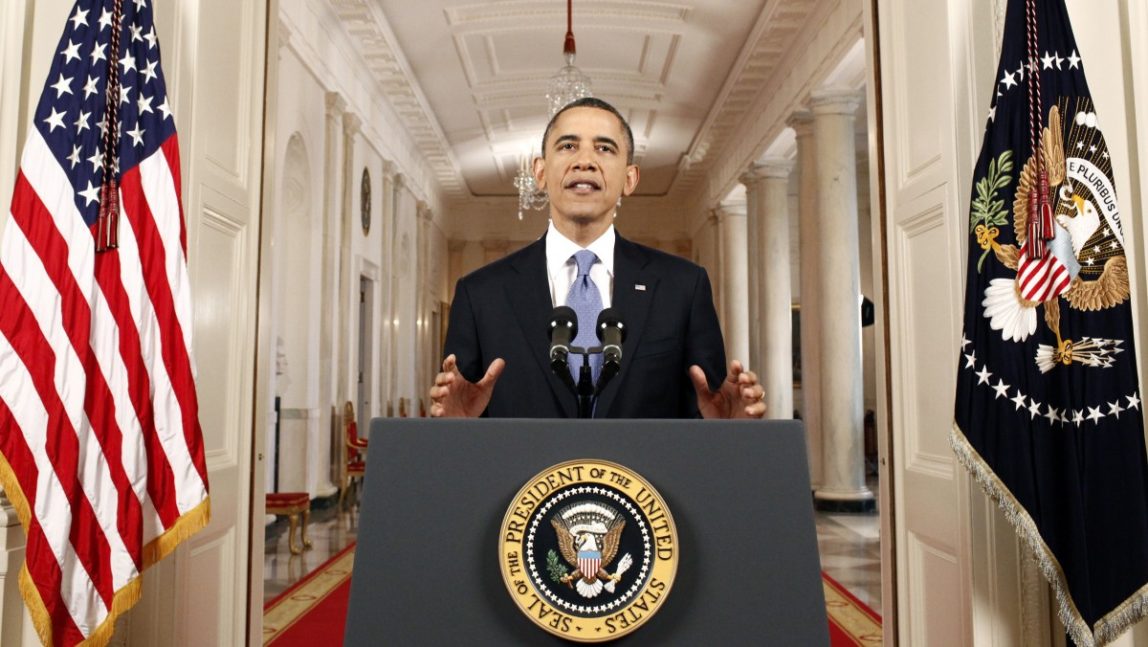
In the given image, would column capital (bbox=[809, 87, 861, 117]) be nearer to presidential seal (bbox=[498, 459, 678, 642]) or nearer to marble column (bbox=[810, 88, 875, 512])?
marble column (bbox=[810, 88, 875, 512])

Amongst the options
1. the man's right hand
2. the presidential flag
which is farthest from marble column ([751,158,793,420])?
the man's right hand

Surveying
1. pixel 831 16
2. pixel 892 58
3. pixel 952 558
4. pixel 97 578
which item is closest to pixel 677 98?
pixel 831 16

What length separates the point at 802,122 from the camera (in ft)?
37.9

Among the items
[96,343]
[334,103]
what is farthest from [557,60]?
[96,343]

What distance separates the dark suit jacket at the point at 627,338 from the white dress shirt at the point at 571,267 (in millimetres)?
21

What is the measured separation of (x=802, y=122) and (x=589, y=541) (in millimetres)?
11035

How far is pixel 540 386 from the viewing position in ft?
7.20

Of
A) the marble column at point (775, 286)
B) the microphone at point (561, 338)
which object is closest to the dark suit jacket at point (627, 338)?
the microphone at point (561, 338)

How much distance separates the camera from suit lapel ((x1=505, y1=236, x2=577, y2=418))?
7.13ft

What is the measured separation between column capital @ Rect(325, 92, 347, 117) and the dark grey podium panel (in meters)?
10.2

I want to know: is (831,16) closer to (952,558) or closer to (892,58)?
(892,58)

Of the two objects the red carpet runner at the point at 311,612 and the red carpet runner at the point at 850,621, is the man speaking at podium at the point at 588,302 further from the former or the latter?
the red carpet runner at the point at 850,621

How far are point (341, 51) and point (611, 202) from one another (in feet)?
32.5

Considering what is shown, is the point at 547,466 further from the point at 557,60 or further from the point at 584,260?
the point at 557,60
